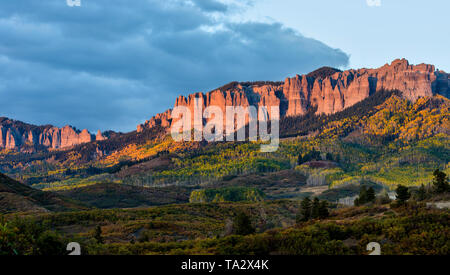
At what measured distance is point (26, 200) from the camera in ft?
402

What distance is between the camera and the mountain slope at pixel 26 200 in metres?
115

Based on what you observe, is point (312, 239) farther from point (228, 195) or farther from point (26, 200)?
point (228, 195)

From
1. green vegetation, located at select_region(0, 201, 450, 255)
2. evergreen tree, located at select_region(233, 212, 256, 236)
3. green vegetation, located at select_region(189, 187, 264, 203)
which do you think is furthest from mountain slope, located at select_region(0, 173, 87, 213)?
green vegetation, located at select_region(0, 201, 450, 255)

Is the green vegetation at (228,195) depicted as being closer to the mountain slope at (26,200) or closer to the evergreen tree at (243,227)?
the mountain slope at (26,200)

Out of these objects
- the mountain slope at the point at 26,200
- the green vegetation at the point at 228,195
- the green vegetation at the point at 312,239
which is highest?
the green vegetation at the point at 312,239

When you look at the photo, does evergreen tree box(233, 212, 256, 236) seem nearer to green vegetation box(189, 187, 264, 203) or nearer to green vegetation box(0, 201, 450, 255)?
green vegetation box(0, 201, 450, 255)

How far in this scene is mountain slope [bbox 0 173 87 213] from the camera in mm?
115219

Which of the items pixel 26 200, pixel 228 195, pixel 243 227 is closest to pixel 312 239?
pixel 243 227

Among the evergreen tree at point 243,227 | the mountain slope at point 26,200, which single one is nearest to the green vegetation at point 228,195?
the mountain slope at point 26,200

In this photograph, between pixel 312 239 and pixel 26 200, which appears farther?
pixel 26 200

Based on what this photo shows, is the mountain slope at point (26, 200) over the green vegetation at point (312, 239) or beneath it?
beneath

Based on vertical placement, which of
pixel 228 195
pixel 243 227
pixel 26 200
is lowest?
pixel 228 195
